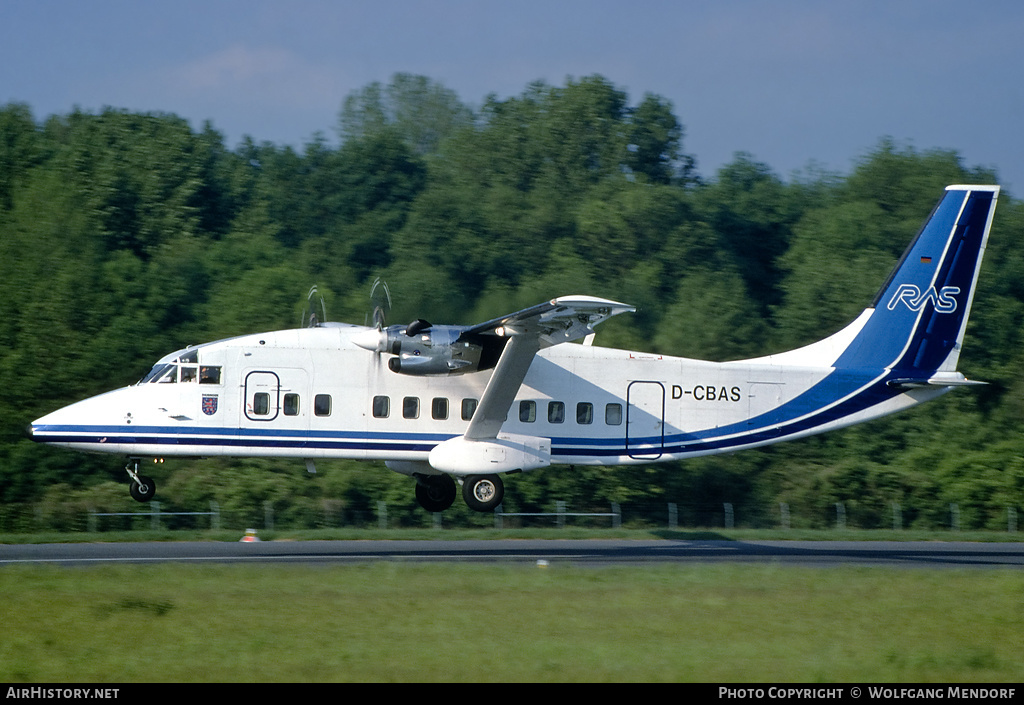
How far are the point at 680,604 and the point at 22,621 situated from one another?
26.0 ft

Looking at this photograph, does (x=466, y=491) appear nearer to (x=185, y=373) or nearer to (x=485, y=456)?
(x=485, y=456)

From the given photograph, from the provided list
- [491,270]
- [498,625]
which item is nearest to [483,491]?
[498,625]

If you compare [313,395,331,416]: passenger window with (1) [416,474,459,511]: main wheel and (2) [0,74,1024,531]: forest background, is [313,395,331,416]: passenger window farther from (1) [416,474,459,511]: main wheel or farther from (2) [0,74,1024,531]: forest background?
(2) [0,74,1024,531]: forest background

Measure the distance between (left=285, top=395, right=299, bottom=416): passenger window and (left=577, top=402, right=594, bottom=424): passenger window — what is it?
17.3ft

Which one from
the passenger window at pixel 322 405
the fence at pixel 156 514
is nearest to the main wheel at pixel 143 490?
the passenger window at pixel 322 405

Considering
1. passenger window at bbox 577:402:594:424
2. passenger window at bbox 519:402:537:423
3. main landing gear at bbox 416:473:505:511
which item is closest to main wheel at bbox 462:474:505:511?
main landing gear at bbox 416:473:505:511

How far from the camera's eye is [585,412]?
20.3 m

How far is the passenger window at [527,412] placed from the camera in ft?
65.7

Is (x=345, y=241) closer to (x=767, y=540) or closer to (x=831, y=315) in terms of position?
(x=831, y=315)

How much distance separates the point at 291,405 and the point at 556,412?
495 centimetres

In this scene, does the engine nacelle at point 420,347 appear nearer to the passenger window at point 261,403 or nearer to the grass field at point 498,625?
the passenger window at point 261,403

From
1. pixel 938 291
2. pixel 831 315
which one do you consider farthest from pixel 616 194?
pixel 938 291

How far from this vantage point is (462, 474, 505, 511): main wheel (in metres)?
20.0
